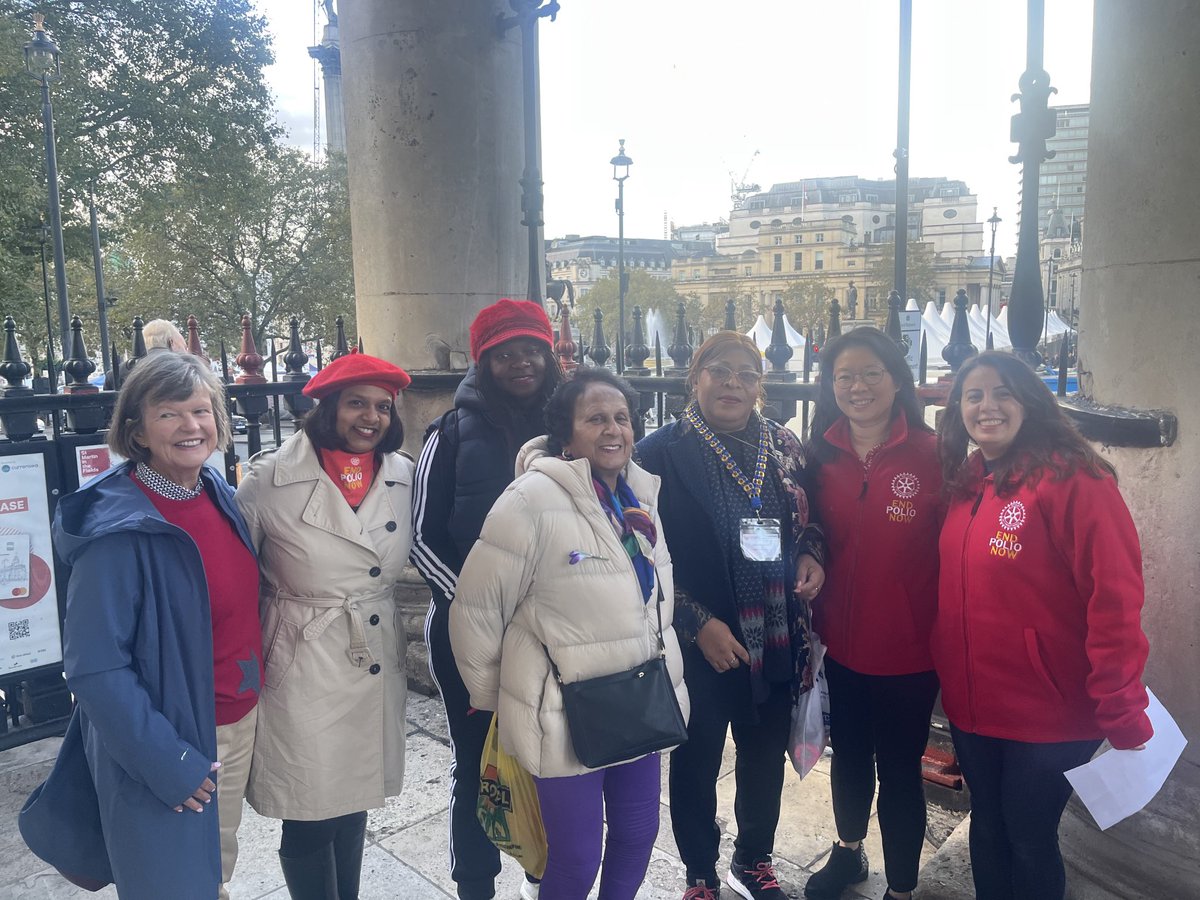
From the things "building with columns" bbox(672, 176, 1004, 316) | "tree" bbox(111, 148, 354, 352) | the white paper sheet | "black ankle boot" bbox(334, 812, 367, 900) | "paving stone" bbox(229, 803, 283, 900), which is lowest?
"paving stone" bbox(229, 803, 283, 900)

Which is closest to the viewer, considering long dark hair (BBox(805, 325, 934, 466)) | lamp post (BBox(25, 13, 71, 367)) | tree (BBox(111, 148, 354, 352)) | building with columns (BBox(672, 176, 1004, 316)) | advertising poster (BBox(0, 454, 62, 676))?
long dark hair (BBox(805, 325, 934, 466))

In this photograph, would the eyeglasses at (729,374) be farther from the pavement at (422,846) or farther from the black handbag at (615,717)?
the pavement at (422,846)

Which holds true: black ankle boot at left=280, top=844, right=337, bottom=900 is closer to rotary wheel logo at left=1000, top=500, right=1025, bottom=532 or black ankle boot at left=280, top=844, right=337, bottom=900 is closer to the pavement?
the pavement

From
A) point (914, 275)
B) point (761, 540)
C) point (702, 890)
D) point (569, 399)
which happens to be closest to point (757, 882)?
point (702, 890)

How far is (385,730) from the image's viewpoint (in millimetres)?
2654

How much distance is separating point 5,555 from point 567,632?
122 inches

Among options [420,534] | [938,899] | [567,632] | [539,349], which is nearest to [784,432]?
[539,349]

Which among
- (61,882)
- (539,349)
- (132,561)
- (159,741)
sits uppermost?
(539,349)

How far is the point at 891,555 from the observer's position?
271cm

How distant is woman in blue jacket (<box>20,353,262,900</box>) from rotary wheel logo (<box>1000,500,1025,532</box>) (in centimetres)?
218

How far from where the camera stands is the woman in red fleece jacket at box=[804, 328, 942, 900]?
272 cm

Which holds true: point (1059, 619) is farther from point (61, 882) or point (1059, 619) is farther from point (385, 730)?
point (61, 882)

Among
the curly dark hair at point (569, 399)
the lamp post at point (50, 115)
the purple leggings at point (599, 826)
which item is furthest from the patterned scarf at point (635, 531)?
the lamp post at point (50, 115)

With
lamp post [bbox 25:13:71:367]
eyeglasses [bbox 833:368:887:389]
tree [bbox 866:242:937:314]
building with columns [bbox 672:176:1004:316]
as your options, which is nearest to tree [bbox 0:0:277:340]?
lamp post [bbox 25:13:71:367]
